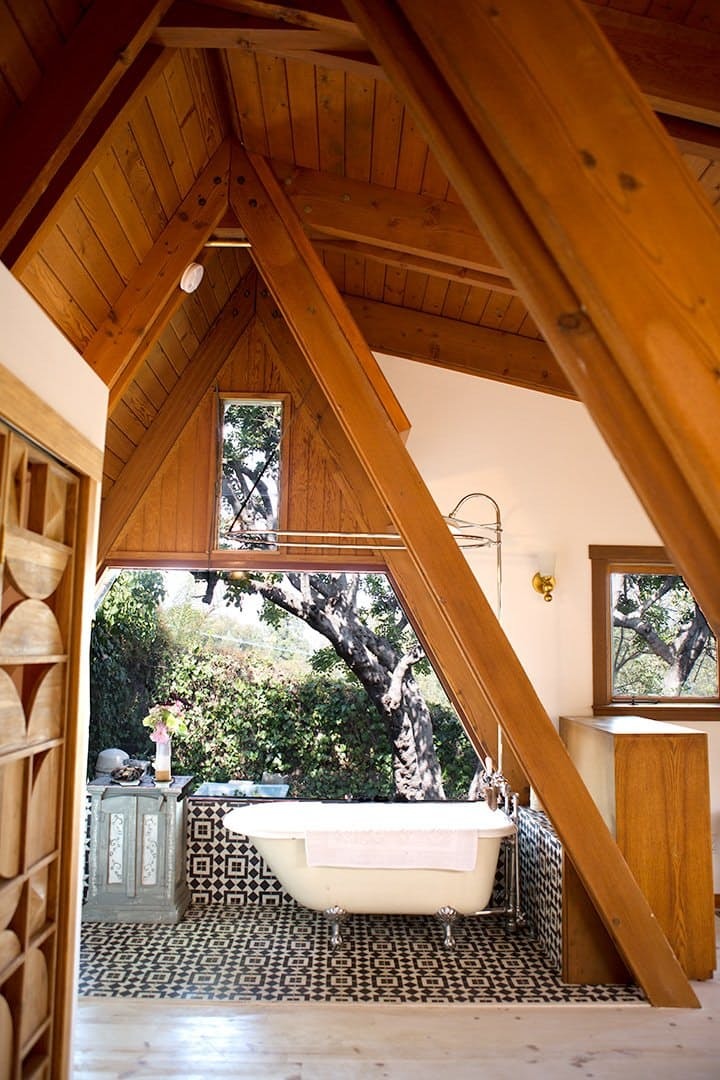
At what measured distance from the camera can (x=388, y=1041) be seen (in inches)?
130

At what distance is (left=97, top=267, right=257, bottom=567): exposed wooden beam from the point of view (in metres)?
5.13

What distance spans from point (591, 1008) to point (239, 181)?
156 inches

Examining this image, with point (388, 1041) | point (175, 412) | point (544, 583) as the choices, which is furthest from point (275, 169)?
point (388, 1041)

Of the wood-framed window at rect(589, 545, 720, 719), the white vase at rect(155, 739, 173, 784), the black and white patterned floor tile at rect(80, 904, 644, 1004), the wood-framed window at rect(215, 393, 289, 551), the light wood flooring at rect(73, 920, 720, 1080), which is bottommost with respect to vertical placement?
the black and white patterned floor tile at rect(80, 904, 644, 1004)

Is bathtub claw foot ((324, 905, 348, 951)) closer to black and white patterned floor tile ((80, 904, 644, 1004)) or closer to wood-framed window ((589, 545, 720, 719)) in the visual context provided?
black and white patterned floor tile ((80, 904, 644, 1004))

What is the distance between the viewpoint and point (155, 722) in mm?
5055

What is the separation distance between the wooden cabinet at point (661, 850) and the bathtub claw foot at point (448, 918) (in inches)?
24.2

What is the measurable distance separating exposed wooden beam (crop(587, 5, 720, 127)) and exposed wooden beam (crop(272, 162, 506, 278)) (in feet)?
4.93

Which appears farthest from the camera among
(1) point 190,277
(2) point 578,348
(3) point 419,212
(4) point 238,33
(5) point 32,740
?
(3) point 419,212

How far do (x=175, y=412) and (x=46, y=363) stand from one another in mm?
3000

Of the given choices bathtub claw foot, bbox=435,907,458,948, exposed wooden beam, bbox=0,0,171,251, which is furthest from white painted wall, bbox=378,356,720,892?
exposed wooden beam, bbox=0,0,171,251

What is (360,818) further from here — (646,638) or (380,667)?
(380,667)

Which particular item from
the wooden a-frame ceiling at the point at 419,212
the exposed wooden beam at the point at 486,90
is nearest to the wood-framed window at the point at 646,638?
the wooden a-frame ceiling at the point at 419,212

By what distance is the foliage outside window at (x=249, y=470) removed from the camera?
5539 millimetres
